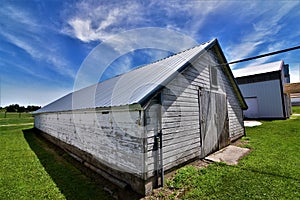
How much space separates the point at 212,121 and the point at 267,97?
15.1 meters

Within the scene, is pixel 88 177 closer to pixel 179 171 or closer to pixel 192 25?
pixel 179 171

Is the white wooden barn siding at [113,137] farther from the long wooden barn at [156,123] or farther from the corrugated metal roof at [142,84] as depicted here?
the corrugated metal roof at [142,84]

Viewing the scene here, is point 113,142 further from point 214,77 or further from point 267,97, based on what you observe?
point 267,97

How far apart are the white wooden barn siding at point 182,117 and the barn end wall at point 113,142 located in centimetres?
31

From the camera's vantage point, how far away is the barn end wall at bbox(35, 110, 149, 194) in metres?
3.72

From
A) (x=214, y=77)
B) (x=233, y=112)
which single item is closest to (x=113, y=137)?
(x=214, y=77)

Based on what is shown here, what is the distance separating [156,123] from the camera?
400cm

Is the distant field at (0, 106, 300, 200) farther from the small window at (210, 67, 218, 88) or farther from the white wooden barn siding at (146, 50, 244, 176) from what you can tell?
the small window at (210, 67, 218, 88)

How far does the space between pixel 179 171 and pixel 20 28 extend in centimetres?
925

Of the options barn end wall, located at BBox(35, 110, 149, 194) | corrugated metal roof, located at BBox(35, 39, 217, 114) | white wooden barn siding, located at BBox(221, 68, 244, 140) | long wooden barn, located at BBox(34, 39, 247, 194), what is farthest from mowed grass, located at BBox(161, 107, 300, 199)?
white wooden barn siding, located at BBox(221, 68, 244, 140)

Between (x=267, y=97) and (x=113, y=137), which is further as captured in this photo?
(x=267, y=97)

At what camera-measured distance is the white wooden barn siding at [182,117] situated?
167 inches

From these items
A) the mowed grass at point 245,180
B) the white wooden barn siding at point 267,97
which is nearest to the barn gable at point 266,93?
the white wooden barn siding at point 267,97

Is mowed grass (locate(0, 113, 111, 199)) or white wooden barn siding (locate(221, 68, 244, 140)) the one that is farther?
white wooden barn siding (locate(221, 68, 244, 140))
